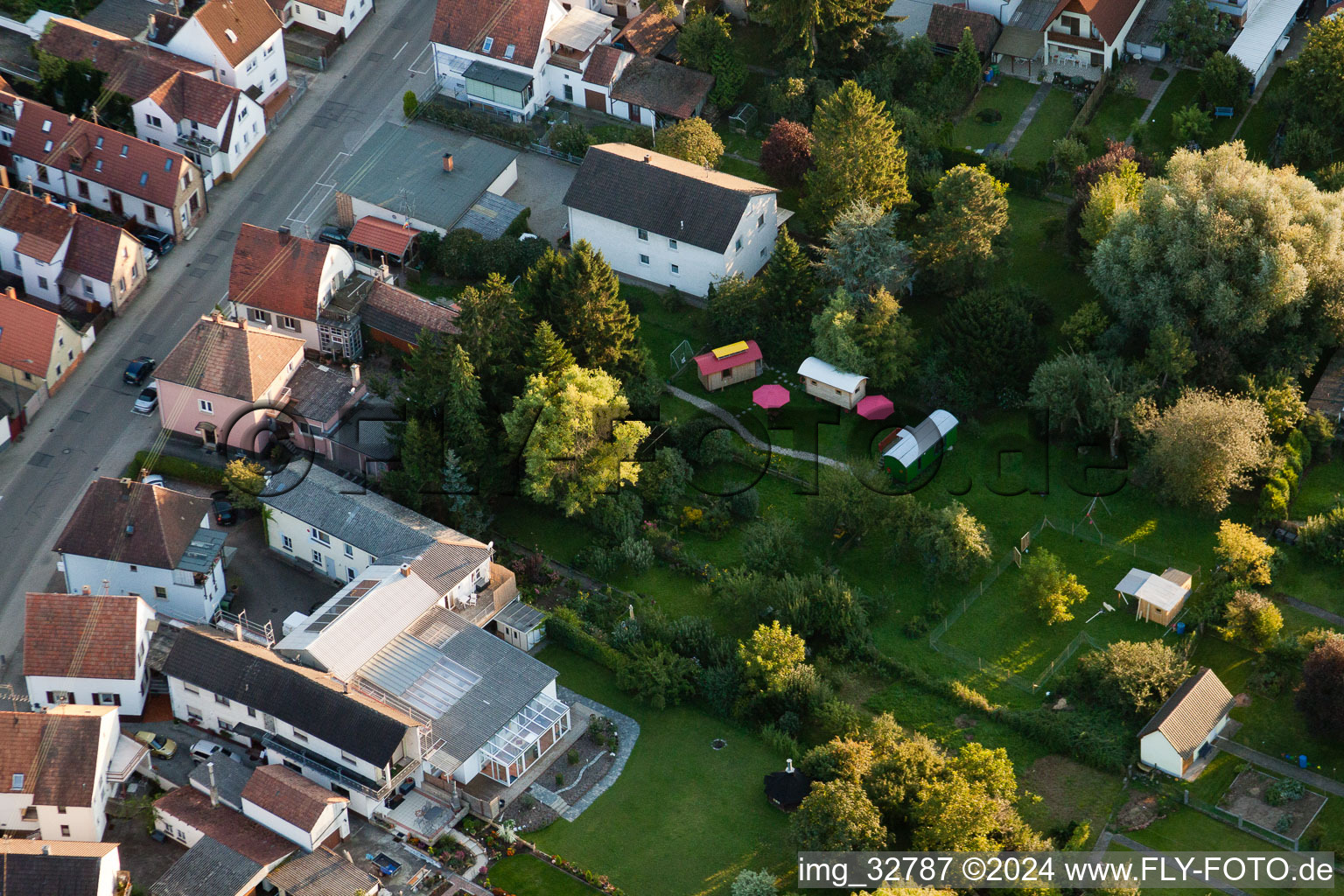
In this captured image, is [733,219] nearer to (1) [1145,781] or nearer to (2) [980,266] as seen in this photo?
(2) [980,266]

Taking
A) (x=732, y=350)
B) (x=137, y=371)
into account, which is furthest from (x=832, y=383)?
(x=137, y=371)

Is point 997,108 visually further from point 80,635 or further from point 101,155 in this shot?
point 80,635

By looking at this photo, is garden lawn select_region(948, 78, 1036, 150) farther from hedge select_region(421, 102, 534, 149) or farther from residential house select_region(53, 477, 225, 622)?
residential house select_region(53, 477, 225, 622)

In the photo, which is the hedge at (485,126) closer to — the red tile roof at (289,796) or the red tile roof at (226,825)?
the red tile roof at (289,796)

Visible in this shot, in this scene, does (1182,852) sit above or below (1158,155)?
below

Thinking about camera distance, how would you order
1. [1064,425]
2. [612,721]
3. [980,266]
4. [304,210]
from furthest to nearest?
[304,210], [980,266], [1064,425], [612,721]

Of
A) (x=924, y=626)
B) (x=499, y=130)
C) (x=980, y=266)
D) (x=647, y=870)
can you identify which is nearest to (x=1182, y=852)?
(x=924, y=626)
